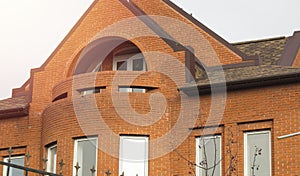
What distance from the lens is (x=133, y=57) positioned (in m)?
25.4

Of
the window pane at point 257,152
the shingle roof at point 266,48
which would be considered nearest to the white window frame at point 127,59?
the shingle roof at point 266,48

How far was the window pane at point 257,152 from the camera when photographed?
22.0m

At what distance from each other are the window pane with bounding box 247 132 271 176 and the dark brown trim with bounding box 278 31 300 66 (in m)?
2.74

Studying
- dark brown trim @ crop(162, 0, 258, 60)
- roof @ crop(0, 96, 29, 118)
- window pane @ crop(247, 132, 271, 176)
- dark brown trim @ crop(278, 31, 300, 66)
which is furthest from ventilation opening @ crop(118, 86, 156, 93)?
roof @ crop(0, 96, 29, 118)

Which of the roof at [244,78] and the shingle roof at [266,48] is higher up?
the shingle roof at [266,48]

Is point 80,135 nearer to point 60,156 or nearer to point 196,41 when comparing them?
point 60,156

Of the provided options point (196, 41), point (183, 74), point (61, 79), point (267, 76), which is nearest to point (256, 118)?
point (267, 76)

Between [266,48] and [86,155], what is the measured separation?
22.3 ft

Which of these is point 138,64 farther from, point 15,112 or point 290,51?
point 290,51

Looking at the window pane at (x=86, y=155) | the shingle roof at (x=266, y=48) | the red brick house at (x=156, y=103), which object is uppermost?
the shingle roof at (x=266, y=48)

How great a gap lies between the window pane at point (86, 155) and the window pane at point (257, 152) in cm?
423

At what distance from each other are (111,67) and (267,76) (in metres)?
5.56

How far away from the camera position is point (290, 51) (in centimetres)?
2475

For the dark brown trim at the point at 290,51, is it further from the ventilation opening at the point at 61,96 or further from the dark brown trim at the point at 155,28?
the ventilation opening at the point at 61,96
